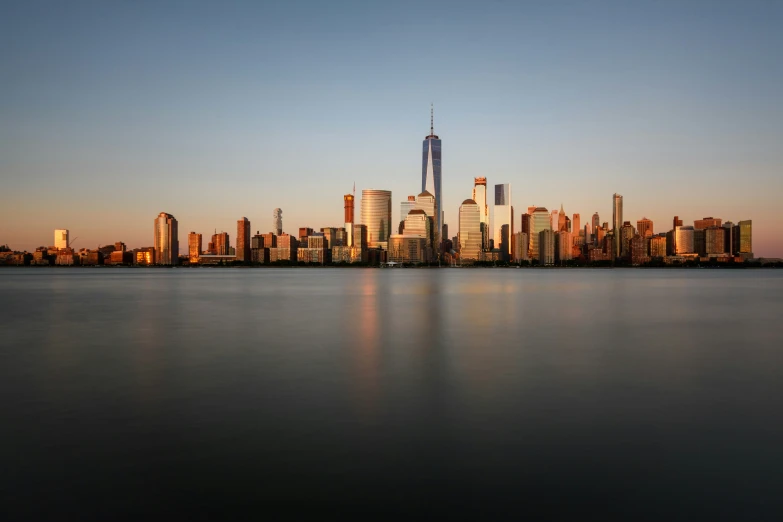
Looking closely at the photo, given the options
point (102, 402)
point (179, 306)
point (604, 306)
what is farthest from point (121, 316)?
→ point (604, 306)

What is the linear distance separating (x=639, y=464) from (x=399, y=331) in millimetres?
25032

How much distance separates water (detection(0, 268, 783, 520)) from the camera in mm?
9516

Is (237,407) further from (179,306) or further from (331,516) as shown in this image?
(179,306)

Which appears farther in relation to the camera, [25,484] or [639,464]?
[639,464]

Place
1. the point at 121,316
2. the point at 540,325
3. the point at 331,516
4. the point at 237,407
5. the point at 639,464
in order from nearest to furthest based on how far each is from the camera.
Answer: the point at 331,516 < the point at 639,464 < the point at 237,407 < the point at 540,325 < the point at 121,316

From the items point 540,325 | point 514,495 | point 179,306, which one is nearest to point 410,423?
point 514,495

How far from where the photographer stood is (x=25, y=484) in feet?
33.0

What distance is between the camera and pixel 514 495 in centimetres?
973

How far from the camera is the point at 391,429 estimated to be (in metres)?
13.8

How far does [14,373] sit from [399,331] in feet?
69.1

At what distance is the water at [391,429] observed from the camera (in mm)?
9516

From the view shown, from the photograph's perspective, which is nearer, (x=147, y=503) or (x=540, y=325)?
(x=147, y=503)

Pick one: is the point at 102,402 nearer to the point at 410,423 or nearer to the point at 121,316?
the point at 410,423

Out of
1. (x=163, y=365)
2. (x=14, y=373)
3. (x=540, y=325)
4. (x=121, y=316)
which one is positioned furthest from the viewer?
(x=121, y=316)
